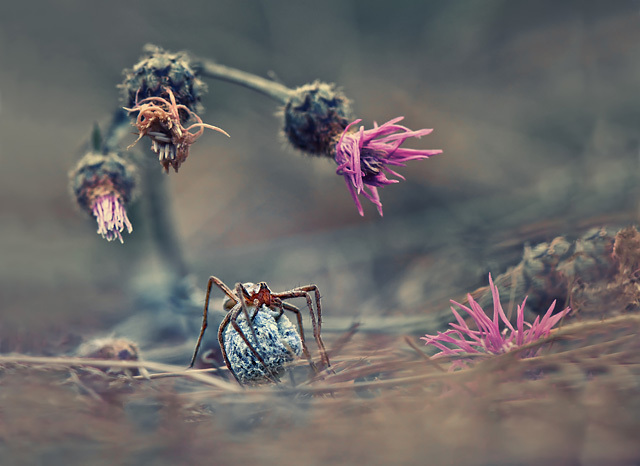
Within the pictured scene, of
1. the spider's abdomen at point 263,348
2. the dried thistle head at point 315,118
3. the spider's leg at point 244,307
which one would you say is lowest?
the spider's abdomen at point 263,348

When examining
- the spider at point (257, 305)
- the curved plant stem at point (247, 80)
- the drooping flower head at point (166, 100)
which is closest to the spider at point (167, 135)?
the drooping flower head at point (166, 100)

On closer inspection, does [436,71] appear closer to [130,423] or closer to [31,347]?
[31,347]

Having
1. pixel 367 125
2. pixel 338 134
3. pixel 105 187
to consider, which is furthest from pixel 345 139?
pixel 367 125

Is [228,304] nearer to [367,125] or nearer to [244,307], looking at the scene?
[244,307]

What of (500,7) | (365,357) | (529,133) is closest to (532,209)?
(529,133)

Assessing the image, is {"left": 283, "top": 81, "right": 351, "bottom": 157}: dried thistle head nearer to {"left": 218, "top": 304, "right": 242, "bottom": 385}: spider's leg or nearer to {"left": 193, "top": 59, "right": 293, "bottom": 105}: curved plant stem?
{"left": 193, "top": 59, "right": 293, "bottom": 105}: curved plant stem

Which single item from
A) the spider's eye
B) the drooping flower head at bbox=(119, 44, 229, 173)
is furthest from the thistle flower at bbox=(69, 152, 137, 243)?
the spider's eye

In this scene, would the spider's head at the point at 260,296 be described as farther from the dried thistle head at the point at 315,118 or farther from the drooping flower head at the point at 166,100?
the dried thistle head at the point at 315,118
